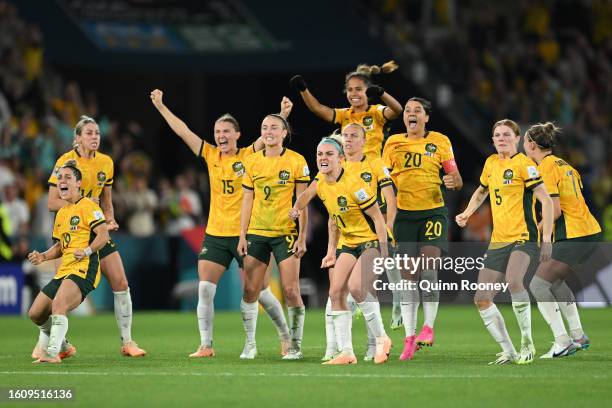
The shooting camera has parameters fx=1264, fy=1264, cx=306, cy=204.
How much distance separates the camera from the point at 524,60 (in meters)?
30.1

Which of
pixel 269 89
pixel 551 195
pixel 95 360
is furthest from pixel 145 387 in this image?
pixel 269 89

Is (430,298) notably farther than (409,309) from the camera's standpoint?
Yes

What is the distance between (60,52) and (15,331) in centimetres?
877

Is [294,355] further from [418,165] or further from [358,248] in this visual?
[418,165]

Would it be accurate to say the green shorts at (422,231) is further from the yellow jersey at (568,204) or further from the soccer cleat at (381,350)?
the soccer cleat at (381,350)

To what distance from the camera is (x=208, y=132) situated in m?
25.6

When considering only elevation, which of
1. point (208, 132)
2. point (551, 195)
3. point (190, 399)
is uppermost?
point (208, 132)

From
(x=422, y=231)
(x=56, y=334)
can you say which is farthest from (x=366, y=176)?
(x=56, y=334)

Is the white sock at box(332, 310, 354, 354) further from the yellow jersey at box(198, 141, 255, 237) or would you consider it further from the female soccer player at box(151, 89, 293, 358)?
the yellow jersey at box(198, 141, 255, 237)

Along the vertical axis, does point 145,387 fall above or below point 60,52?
below

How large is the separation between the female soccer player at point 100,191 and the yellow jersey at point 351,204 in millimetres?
2418

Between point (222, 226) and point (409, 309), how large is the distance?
80.7 inches

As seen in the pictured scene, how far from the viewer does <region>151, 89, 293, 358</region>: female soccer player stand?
12695mm

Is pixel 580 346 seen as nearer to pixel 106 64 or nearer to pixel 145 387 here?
pixel 145 387
